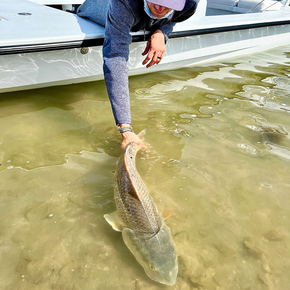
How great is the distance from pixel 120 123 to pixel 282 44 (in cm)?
526

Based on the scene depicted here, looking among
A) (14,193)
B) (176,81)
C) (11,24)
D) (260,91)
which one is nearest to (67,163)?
(14,193)

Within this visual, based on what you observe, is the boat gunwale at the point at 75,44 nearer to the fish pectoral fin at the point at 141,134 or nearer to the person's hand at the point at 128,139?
the fish pectoral fin at the point at 141,134

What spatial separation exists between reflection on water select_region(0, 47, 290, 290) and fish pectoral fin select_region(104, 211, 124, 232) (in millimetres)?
65

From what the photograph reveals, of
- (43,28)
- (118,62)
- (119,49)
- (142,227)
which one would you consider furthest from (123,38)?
(142,227)

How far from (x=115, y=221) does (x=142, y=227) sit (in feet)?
0.81

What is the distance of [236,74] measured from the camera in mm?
4965

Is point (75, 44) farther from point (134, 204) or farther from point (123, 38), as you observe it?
point (134, 204)

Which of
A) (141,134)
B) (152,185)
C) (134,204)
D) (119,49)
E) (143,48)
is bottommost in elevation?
(152,185)

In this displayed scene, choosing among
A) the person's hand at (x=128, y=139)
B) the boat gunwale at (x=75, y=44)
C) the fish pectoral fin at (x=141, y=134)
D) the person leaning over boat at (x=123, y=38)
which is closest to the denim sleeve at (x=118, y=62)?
the person leaning over boat at (x=123, y=38)

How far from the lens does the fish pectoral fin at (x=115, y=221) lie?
1951mm

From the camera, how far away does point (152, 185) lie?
7.97ft

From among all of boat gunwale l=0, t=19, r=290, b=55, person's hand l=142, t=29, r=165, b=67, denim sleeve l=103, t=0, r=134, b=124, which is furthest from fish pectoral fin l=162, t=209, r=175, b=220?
boat gunwale l=0, t=19, r=290, b=55

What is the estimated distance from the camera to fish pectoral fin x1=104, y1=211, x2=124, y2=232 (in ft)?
6.40

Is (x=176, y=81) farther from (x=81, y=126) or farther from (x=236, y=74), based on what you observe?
(x=81, y=126)
